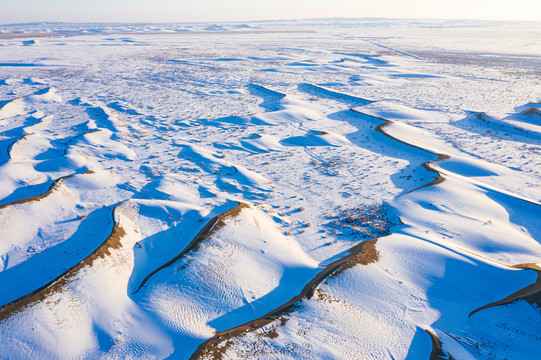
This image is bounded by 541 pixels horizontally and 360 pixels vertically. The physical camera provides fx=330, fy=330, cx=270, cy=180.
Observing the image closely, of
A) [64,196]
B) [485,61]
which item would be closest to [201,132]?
[64,196]

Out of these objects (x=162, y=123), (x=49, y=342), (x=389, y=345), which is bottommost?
(x=389, y=345)

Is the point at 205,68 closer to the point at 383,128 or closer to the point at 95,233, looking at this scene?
the point at 383,128

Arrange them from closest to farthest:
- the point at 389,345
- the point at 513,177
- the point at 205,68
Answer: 1. the point at 389,345
2. the point at 513,177
3. the point at 205,68

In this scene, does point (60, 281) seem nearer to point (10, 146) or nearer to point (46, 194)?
point (46, 194)

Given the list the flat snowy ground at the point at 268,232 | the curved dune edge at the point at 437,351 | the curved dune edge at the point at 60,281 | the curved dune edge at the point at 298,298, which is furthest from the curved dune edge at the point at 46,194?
the curved dune edge at the point at 437,351

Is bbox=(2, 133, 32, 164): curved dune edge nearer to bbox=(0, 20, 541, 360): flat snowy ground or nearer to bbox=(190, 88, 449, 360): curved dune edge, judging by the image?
bbox=(0, 20, 541, 360): flat snowy ground

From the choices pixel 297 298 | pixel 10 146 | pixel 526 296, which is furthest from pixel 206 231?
pixel 10 146

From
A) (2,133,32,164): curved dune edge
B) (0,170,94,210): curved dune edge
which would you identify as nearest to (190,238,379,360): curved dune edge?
(0,170,94,210): curved dune edge
